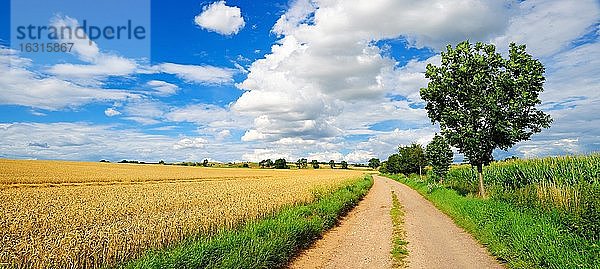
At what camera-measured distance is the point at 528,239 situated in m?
9.70

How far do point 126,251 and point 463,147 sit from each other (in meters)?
19.0

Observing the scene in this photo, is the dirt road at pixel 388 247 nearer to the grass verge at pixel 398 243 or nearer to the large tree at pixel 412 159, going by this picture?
the grass verge at pixel 398 243

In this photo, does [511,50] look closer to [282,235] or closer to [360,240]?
[360,240]

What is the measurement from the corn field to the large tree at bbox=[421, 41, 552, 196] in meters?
2.75

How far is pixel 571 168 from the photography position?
829 inches

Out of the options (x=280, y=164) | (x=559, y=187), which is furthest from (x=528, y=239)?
(x=280, y=164)

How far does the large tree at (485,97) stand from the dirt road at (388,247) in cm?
654

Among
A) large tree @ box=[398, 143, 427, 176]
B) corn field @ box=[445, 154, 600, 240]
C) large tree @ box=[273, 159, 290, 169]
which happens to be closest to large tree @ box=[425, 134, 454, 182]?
corn field @ box=[445, 154, 600, 240]

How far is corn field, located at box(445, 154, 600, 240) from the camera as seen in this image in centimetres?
1000

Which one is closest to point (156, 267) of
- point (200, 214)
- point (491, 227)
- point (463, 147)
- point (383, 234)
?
point (200, 214)

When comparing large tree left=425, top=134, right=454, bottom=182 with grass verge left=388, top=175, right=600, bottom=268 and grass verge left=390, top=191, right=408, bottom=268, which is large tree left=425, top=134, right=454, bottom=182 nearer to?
grass verge left=390, top=191, right=408, bottom=268

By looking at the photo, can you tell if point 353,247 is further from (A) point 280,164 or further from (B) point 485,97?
(A) point 280,164

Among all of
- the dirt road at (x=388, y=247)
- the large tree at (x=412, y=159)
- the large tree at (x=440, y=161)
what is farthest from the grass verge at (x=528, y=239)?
the large tree at (x=412, y=159)

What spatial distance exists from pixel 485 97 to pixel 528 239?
12.4 metres
